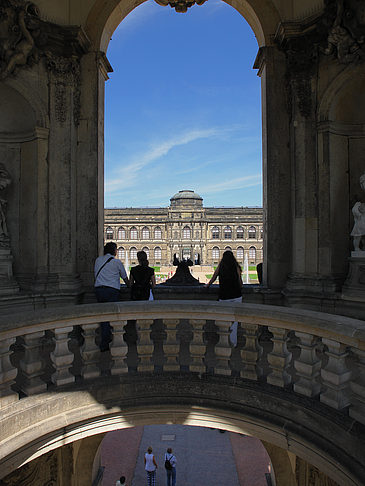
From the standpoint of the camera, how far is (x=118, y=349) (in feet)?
11.1

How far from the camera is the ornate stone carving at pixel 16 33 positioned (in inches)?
194

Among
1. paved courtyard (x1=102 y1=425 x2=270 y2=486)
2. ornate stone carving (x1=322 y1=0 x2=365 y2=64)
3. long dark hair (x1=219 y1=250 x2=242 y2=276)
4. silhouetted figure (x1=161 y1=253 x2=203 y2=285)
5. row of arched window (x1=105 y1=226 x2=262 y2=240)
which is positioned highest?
row of arched window (x1=105 y1=226 x2=262 y2=240)

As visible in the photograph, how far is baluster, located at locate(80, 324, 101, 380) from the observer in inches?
130

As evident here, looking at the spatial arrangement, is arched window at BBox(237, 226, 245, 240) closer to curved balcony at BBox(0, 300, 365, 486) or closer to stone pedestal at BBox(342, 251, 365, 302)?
stone pedestal at BBox(342, 251, 365, 302)

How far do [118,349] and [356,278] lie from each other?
11.9 feet

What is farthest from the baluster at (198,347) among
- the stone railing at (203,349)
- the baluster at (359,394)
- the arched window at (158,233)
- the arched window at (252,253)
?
the arched window at (252,253)

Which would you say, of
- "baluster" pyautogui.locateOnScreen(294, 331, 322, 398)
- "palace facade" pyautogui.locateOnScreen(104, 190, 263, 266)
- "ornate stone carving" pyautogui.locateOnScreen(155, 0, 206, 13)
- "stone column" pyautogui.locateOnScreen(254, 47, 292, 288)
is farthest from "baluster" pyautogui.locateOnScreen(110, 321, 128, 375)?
"palace facade" pyautogui.locateOnScreen(104, 190, 263, 266)

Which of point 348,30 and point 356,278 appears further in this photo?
point 356,278

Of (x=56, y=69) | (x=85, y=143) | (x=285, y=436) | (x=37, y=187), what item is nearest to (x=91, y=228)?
(x=37, y=187)

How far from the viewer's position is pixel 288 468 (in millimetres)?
5172

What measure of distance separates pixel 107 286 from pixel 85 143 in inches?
109

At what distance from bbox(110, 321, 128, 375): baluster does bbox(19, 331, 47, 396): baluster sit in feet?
2.22

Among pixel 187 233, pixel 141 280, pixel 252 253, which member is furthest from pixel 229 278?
pixel 252 253

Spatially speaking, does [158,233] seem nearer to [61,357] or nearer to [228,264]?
[228,264]
